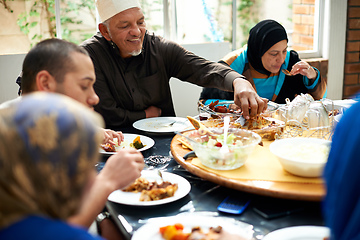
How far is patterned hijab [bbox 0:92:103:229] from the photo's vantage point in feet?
2.04

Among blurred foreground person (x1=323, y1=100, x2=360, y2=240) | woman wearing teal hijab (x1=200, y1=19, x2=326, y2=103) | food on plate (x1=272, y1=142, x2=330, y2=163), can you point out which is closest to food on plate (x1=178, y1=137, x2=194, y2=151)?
food on plate (x1=272, y1=142, x2=330, y2=163)

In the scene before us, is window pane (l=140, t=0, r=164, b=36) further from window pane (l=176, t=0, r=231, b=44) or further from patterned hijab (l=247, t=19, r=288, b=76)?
patterned hijab (l=247, t=19, r=288, b=76)

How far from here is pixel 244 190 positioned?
1.31 metres

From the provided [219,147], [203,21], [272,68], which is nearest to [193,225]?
[219,147]

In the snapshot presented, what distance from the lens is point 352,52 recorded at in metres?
4.70

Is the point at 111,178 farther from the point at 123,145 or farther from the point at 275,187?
the point at 123,145

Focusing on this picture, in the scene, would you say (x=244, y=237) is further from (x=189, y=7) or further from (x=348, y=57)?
(x=348, y=57)

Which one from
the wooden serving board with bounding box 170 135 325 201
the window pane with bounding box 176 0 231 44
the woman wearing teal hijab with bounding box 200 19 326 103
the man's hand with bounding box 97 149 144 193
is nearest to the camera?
the man's hand with bounding box 97 149 144 193

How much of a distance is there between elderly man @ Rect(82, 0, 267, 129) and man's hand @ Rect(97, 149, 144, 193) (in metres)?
1.21

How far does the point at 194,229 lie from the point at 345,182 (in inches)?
18.1

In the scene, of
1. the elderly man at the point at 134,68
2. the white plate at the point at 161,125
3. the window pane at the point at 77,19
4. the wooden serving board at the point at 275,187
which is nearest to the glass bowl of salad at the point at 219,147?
the wooden serving board at the point at 275,187

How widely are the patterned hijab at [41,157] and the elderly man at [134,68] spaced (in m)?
1.72

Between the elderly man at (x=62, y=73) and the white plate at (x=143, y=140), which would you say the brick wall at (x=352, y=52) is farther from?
the elderly man at (x=62, y=73)

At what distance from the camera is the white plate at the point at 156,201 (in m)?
1.27
